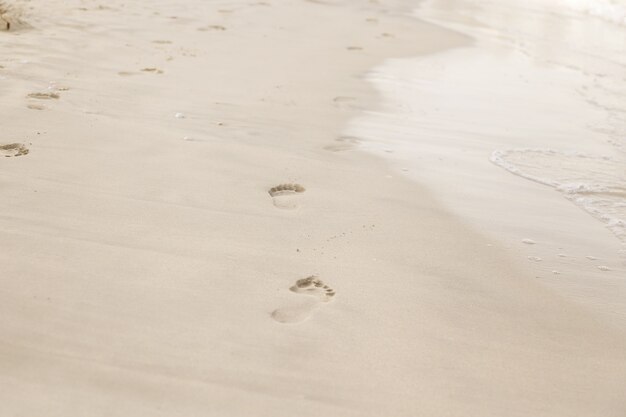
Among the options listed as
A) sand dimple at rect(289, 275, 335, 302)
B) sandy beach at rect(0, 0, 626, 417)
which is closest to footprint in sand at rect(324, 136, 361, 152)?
sandy beach at rect(0, 0, 626, 417)

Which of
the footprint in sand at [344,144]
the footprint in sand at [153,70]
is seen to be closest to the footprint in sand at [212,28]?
the footprint in sand at [153,70]

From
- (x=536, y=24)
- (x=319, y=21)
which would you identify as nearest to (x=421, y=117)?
(x=319, y=21)

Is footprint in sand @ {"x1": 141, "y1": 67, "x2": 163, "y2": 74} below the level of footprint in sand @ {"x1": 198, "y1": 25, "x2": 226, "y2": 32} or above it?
below

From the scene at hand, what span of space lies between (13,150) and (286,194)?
4.29 feet

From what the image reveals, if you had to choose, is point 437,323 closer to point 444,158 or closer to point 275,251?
point 275,251

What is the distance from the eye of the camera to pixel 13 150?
10.9ft

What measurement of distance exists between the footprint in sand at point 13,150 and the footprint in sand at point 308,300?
163cm

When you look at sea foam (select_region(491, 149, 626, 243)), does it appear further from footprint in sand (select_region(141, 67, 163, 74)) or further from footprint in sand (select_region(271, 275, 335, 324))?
footprint in sand (select_region(141, 67, 163, 74))

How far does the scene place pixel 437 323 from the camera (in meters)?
2.29

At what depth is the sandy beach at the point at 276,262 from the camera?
76.4 inches

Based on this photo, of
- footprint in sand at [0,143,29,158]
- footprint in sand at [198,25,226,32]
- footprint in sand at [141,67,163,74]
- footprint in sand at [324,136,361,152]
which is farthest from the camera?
footprint in sand at [198,25,226,32]

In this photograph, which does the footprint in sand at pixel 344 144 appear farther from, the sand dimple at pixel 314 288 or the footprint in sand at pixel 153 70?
the footprint in sand at pixel 153 70

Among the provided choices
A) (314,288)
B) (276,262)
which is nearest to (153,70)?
(276,262)

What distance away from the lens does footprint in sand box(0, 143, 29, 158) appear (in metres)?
3.28
